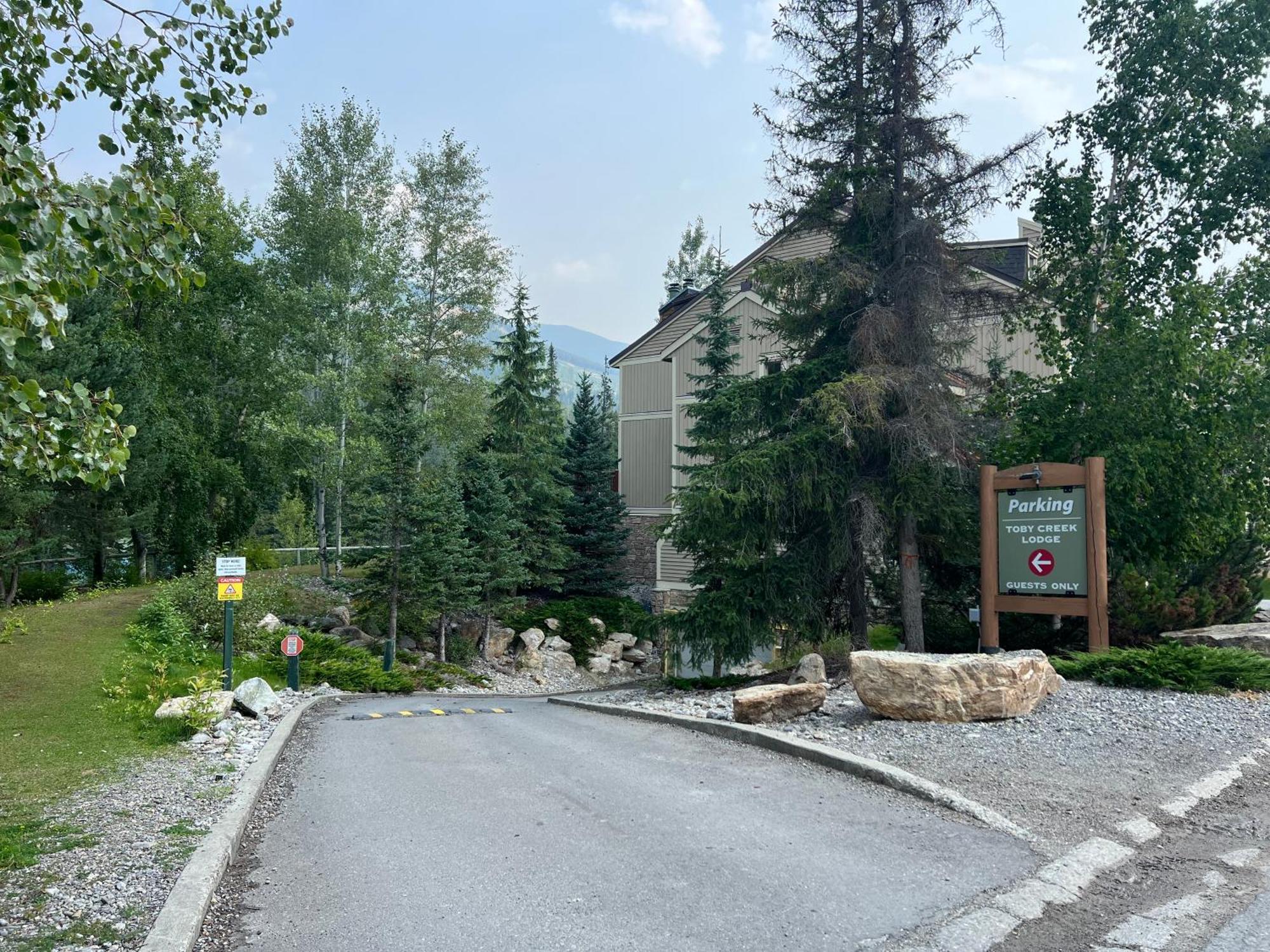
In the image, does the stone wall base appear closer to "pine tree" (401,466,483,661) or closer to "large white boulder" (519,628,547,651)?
"large white boulder" (519,628,547,651)

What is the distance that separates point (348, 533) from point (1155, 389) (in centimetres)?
2122

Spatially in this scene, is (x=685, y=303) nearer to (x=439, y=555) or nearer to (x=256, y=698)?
(x=439, y=555)

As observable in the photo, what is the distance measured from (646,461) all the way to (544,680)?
10.7m

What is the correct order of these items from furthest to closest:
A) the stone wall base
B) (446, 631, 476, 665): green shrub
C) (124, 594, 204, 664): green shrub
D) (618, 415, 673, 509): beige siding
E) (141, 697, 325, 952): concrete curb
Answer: the stone wall base, (618, 415, 673, 509): beige siding, (446, 631, 476, 665): green shrub, (124, 594, 204, 664): green shrub, (141, 697, 325, 952): concrete curb

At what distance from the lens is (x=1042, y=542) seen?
1192 centimetres

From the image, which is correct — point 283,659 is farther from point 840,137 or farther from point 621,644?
point 840,137

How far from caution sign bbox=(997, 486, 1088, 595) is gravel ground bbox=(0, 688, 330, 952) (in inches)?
381

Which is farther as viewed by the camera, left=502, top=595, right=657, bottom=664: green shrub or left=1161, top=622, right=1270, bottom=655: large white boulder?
left=502, top=595, right=657, bottom=664: green shrub

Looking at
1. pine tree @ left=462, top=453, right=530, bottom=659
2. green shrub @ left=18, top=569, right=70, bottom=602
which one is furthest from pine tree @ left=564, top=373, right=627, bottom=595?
green shrub @ left=18, top=569, right=70, bottom=602

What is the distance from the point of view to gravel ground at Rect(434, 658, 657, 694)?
24.0 meters

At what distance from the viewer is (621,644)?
2859cm

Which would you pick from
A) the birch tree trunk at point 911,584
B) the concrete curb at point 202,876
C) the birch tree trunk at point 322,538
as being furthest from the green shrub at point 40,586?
the birch tree trunk at point 911,584

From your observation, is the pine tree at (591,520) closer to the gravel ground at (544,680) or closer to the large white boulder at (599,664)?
the large white boulder at (599,664)

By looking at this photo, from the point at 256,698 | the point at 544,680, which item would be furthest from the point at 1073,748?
the point at 544,680
